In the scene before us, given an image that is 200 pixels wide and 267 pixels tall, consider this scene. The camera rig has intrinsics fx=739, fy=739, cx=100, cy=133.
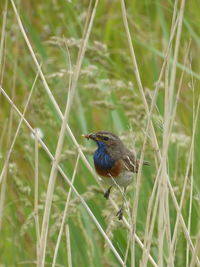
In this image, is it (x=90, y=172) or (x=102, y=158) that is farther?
(x=90, y=172)

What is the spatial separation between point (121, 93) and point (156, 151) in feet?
10.3

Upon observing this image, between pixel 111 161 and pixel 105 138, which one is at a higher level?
pixel 105 138

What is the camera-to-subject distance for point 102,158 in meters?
4.45

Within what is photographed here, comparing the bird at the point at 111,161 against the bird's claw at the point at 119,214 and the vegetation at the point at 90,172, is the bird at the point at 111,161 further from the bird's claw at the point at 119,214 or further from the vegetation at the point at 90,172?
the bird's claw at the point at 119,214

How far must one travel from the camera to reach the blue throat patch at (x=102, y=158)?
444 centimetres

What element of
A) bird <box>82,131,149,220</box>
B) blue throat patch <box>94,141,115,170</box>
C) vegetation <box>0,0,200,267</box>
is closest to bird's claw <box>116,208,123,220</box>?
vegetation <box>0,0,200,267</box>

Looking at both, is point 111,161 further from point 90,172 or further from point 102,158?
point 90,172

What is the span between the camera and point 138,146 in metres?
4.62

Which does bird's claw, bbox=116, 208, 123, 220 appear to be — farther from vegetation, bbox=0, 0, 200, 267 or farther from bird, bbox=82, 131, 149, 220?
bird, bbox=82, 131, 149, 220

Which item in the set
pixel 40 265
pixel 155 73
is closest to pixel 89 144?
pixel 155 73

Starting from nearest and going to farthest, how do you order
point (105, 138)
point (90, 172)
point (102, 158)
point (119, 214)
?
point (119, 214), point (105, 138), point (102, 158), point (90, 172)

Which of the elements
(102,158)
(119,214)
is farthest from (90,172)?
(119,214)

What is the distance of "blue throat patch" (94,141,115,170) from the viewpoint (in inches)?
175

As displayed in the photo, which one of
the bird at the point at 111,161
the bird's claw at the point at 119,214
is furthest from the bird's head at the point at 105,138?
the bird's claw at the point at 119,214
